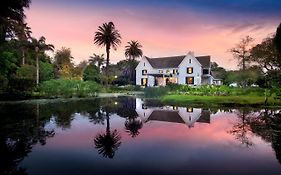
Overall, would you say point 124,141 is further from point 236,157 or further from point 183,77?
point 183,77

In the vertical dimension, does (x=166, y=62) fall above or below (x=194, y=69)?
above

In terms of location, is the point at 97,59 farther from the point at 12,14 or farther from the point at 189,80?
the point at 12,14

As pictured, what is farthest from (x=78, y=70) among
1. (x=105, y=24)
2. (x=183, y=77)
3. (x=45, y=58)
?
(x=183, y=77)

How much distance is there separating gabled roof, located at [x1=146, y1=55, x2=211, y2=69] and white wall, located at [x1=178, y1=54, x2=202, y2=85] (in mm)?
1528

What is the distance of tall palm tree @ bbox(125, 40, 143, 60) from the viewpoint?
75.8 meters

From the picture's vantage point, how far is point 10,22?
72.0 ft

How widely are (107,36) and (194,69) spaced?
2090 cm

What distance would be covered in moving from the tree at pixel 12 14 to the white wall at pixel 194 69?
148 feet

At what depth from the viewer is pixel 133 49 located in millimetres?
75812

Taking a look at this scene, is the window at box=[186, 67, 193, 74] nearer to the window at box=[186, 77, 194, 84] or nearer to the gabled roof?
the window at box=[186, 77, 194, 84]

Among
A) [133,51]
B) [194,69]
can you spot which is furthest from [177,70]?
[133,51]

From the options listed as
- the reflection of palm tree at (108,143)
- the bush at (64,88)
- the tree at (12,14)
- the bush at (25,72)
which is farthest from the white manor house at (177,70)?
the reflection of palm tree at (108,143)

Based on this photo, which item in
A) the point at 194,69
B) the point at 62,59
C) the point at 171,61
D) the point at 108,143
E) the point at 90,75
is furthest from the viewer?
the point at 171,61

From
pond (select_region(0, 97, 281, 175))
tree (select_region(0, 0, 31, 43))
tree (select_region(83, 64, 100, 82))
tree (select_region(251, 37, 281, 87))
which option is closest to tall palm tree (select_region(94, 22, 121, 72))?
tree (select_region(83, 64, 100, 82))
